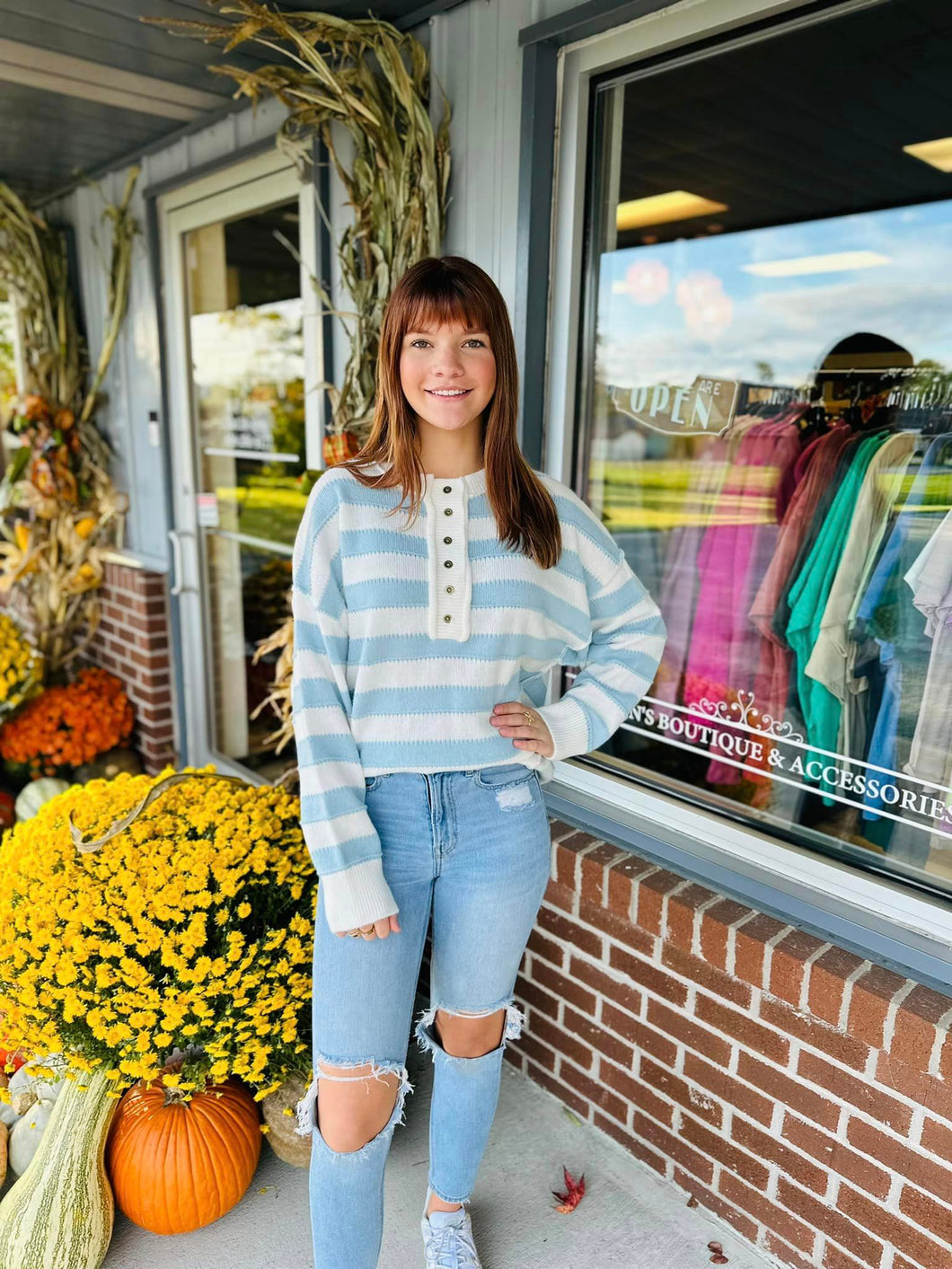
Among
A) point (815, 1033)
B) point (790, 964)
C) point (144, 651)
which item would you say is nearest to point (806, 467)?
point (790, 964)

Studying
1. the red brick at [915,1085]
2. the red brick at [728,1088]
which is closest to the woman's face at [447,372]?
the red brick at [915,1085]

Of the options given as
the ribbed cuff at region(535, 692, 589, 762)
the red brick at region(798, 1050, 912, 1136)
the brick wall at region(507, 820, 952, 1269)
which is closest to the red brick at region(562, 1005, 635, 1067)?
the brick wall at region(507, 820, 952, 1269)

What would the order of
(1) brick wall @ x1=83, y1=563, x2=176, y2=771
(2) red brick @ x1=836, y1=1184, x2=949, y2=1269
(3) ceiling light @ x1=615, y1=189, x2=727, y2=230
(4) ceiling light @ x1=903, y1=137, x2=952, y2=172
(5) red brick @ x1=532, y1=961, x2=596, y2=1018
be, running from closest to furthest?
(2) red brick @ x1=836, y1=1184, x2=949, y2=1269 → (5) red brick @ x1=532, y1=961, x2=596, y2=1018 → (3) ceiling light @ x1=615, y1=189, x2=727, y2=230 → (4) ceiling light @ x1=903, y1=137, x2=952, y2=172 → (1) brick wall @ x1=83, y1=563, x2=176, y2=771

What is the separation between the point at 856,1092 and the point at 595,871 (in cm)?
63

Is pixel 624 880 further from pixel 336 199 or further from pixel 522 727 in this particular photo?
pixel 336 199

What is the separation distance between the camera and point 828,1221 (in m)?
1.65

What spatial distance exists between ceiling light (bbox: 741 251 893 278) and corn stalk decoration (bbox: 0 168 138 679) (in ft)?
8.46

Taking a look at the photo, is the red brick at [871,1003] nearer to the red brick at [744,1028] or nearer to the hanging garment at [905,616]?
the red brick at [744,1028]

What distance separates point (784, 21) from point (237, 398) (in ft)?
6.98

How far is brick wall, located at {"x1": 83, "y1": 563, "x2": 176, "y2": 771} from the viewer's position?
145 inches

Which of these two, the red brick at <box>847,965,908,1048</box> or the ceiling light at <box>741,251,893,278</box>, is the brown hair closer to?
the red brick at <box>847,965,908,1048</box>

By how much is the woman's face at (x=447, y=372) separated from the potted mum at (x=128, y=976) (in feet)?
3.39

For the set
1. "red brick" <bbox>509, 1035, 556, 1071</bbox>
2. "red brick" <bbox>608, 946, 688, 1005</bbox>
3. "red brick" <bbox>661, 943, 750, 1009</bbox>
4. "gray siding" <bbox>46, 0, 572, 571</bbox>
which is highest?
"gray siding" <bbox>46, 0, 572, 571</bbox>

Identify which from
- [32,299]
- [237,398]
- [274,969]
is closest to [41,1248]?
[274,969]
